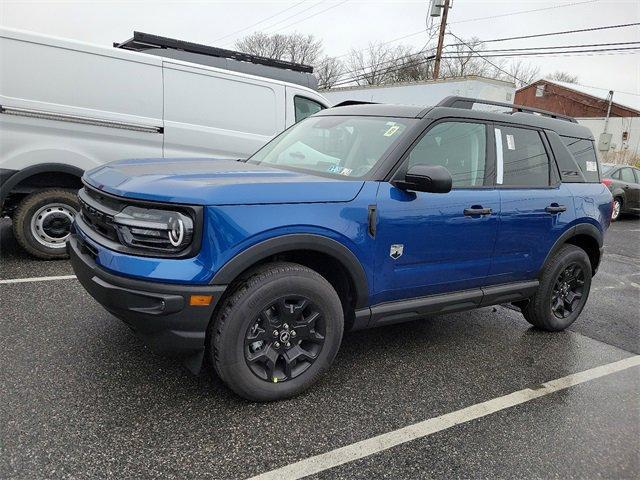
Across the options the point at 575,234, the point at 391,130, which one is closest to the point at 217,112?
Answer: the point at 391,130

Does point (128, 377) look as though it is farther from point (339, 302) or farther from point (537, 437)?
point (537, 437)

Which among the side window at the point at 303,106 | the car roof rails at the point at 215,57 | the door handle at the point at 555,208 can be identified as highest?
the car roof rails at the point at 215,57

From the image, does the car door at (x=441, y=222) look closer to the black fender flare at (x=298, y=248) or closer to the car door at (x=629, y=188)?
the black fender flare at (x=298, y=248)

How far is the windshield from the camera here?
10.4ft

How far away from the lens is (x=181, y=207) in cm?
237

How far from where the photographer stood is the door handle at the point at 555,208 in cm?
382

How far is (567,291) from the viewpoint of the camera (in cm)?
436

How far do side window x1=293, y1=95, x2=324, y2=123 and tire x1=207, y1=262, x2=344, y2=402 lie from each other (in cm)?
443

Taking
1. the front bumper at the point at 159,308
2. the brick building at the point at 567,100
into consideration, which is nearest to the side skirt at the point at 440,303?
the front bumper at the point at 159,308

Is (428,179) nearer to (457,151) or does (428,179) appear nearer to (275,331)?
(457,151)

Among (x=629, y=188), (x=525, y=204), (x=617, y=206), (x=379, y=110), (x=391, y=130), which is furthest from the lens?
(x=629, y=188)

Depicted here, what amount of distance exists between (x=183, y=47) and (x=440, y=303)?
7.32 m

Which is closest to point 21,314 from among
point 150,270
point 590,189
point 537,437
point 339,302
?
point 150,270

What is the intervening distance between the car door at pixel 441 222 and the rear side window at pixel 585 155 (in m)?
1.18
